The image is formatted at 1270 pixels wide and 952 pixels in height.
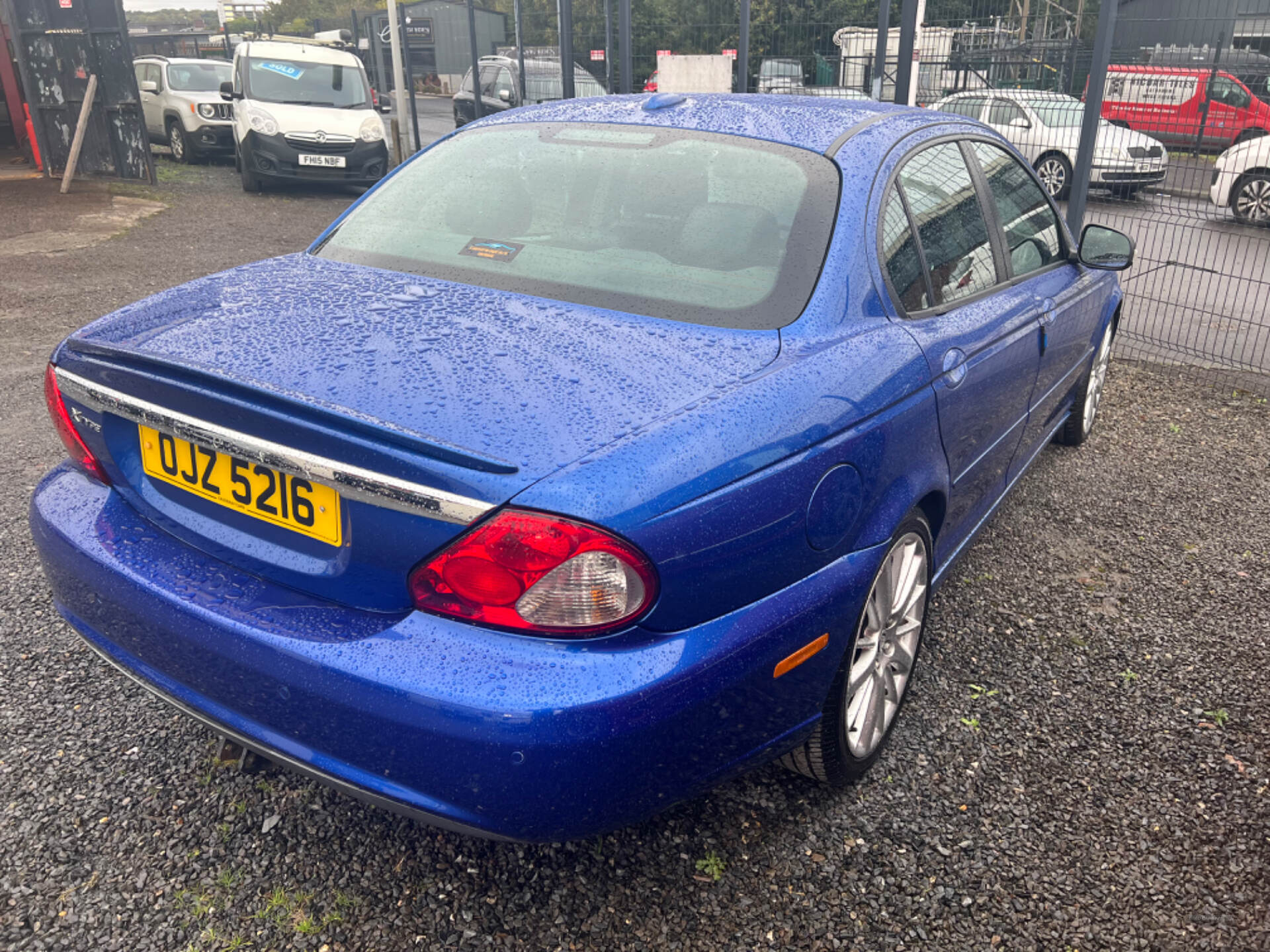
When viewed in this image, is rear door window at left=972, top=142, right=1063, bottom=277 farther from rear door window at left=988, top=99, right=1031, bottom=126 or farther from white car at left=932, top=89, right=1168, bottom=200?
rear door window at left=988, top=99, right=1031, bottom=126

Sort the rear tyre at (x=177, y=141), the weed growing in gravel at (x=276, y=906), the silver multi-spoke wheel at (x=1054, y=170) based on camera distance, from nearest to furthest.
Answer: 1. the weed growing in gravel at (x=276, y=906)
2. the silver multi-spoke wheel at (x=1054, y=170)
3. the rear tyre at (x=177, y=141)

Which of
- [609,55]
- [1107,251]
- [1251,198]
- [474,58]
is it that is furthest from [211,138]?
[1107,251]

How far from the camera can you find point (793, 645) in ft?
6.28

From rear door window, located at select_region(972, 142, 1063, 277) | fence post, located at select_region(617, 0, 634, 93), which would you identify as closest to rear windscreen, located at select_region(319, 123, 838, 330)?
rear door window, located at select_region(972, 142, 1063, 277)

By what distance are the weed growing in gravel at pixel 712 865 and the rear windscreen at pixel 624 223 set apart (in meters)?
1.17

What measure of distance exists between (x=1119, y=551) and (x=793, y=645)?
2469 millimetres

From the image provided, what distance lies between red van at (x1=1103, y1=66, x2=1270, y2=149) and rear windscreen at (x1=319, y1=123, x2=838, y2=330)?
5.20 meters

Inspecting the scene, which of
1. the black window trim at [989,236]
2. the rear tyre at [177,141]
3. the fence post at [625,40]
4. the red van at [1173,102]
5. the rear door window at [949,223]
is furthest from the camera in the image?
the rear tyre at [177,141]

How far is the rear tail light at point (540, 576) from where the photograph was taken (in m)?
1.58

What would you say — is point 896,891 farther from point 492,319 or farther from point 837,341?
point 492,319

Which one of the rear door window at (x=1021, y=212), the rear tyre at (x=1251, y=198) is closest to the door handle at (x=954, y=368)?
the rear door window at (x=1021, y=212)

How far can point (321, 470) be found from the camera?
1.67 meters

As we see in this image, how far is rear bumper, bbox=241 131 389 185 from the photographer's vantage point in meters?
12.5

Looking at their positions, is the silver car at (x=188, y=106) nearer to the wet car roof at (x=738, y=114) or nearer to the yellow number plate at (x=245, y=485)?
the wet car roof at (x=738, y=114)
